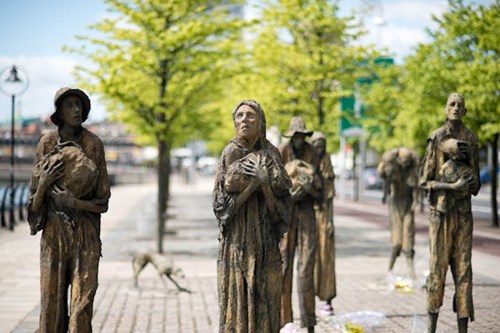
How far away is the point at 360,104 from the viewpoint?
92.9 ft

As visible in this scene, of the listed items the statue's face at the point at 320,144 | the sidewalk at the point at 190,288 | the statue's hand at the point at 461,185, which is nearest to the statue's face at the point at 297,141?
the statue's face at the point at 320,144

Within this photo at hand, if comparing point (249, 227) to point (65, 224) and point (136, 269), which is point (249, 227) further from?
point (136, 269)

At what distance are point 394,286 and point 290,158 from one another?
4.25 m

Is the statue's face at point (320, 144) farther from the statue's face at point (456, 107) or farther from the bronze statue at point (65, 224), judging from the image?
the bronze statue at point (65, 224)

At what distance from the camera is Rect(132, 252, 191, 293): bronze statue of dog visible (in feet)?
38.8

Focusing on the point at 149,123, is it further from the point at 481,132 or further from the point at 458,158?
the point at 458,158

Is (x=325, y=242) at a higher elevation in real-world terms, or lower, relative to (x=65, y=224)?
lower

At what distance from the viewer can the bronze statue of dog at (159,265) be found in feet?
38.8

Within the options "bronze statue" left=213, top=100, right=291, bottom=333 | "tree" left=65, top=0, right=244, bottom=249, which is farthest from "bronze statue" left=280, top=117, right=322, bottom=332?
"tree" left=65, top=0, right=244, bottom=249

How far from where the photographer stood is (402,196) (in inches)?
520

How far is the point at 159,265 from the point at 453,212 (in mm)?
5217

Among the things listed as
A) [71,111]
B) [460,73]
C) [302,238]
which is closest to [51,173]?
[71,111]

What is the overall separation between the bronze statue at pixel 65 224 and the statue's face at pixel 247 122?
1261mm

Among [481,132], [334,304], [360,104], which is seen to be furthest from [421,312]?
[360,104]
